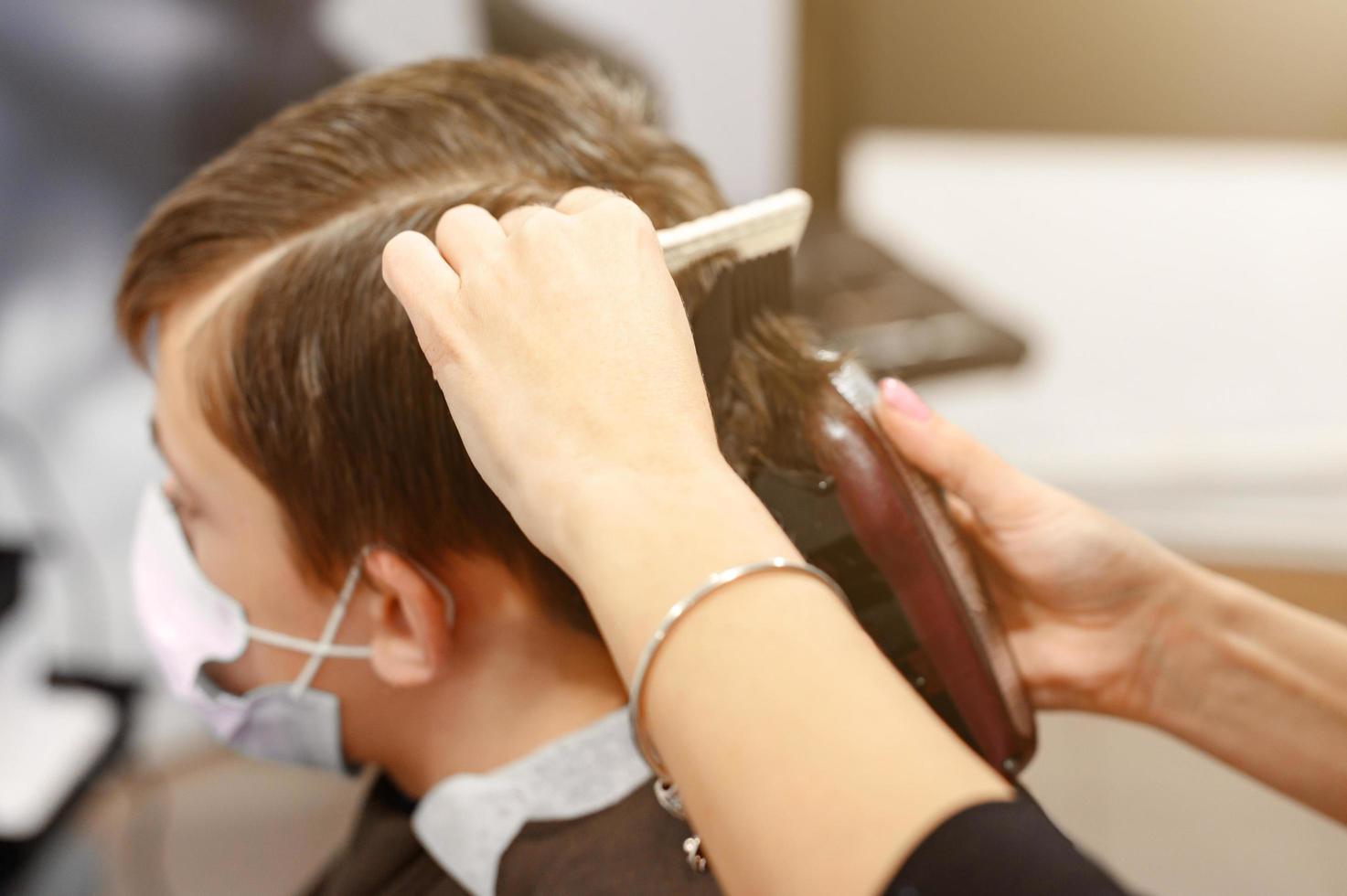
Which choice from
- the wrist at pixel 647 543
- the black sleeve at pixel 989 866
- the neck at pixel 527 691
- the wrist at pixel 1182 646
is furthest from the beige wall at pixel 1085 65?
the black sleeve at pixel 989 866

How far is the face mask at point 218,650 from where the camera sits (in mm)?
895

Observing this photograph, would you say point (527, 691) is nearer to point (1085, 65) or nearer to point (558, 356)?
point (558, 356)

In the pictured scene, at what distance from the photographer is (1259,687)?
84cm

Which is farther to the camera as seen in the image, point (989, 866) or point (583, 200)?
point (583, 200)

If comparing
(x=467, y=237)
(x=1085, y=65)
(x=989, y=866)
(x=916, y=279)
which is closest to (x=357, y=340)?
(x=467, y=237)

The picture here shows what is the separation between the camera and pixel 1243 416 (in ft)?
7.40

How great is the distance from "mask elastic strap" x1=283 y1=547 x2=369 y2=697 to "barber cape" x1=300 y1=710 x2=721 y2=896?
150 mm

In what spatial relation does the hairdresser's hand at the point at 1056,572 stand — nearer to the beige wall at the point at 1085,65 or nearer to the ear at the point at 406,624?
the ear at the point at 406,624

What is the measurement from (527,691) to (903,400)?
15.7 inches

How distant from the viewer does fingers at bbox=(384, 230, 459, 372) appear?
1.69 ft

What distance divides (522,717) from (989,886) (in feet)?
1.64

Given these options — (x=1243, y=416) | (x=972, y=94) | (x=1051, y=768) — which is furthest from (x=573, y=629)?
(x=1243, y=416)

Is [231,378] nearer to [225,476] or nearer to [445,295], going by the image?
[225,476]

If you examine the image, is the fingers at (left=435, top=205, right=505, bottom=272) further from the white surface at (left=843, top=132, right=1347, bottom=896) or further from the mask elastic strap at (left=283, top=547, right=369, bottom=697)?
the white surface at (left=843, top=132, right=1347, bottom=896)
